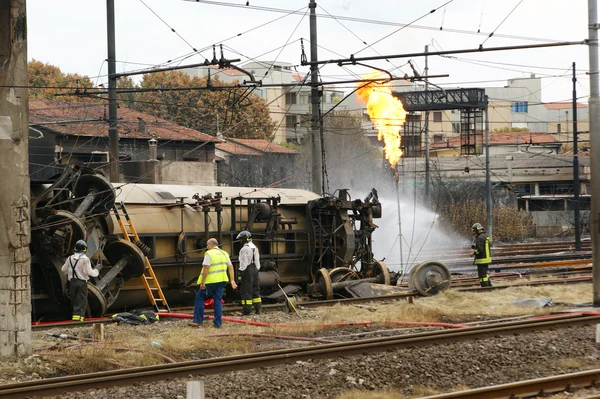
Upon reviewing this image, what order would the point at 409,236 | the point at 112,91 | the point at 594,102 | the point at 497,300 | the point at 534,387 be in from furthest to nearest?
the point at 409,236 < the point at 112,91 < the point at 497,300 < the point at 594,102 < the point at 534,387

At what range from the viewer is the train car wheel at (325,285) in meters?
21.2

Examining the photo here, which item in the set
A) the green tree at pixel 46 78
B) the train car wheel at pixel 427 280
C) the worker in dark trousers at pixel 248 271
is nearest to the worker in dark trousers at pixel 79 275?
the worker in dark trousers at pixel 248 271

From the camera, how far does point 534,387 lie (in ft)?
34.0

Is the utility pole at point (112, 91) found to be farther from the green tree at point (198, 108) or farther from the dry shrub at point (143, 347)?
the green tree at point (198, 108)

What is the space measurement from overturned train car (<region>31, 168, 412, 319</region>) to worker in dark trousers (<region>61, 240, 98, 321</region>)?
0.51 m

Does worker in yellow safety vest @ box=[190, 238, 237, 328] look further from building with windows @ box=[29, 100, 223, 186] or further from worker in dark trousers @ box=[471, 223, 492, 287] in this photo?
building with windows @ box=[29, 100, 223, 186]

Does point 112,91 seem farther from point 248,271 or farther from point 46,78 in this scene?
point 46,78

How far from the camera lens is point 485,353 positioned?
12.8m

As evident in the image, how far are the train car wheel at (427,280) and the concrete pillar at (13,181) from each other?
11.6 m

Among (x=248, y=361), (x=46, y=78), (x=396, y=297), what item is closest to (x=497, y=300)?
(x=396, y=297)

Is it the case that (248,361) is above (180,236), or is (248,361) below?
below

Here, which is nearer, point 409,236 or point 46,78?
point 409,236

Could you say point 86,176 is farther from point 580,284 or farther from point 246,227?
point 580,284

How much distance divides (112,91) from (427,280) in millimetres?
10200
